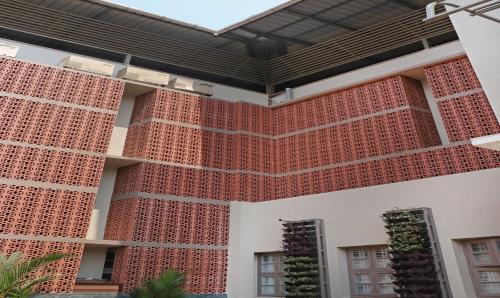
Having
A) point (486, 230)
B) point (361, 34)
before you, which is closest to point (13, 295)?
point (486, 230)

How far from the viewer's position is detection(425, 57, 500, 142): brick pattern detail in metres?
9.23

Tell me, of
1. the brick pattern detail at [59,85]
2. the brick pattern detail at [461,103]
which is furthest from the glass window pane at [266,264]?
the brick pattern detail at [59,85]

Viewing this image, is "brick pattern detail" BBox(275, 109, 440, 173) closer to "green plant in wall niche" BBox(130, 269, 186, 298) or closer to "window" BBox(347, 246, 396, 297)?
"window" BBox(347, 246, 396, 297)

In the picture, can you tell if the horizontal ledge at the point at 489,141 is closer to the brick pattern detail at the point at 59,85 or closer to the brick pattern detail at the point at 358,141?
the brick pattern detail at the point at 358,141

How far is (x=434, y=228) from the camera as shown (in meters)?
7.73

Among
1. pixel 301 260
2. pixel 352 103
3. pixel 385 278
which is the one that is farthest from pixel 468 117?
pixel 301 260

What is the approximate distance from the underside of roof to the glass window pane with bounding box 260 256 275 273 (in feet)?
23.1

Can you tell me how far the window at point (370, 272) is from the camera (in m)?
8.50

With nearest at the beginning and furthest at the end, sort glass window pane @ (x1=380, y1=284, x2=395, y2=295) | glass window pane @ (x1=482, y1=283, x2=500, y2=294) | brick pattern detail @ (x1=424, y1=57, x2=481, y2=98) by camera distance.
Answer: glass window pane @ (x1=482, y1=283, x2=500, y2=294), glass window pane @ (x1=380, y1=284, x2=395, y2=295), brick pattern detail @ (x1=424, y1=57, x2=481, y2=98)

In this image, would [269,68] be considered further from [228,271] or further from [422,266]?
[422,266]

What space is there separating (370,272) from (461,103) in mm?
5361


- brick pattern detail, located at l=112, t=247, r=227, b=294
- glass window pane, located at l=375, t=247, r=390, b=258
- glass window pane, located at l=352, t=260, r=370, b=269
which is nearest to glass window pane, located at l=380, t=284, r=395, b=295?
glass window pane, located at l=352, t=260, r=370, b=269

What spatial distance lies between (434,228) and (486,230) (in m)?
0.97

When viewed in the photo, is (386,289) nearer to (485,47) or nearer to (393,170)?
(393,170)
